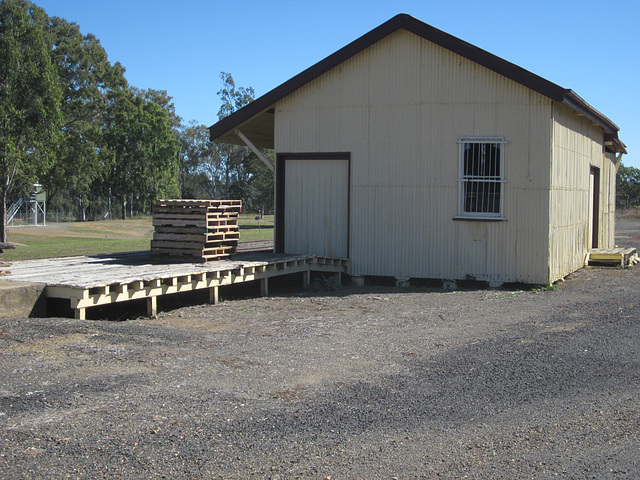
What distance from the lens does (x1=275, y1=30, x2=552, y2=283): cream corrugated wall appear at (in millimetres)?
14516

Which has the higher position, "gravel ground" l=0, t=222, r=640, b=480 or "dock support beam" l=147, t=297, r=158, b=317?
"dock support beam" l=147, t=297, r=158, b=317

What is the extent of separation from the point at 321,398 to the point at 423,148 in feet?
31.3

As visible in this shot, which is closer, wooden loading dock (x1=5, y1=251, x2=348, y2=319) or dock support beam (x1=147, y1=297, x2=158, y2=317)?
wooden loading dock (x1=5, y1=251, x2=348, y2=319)

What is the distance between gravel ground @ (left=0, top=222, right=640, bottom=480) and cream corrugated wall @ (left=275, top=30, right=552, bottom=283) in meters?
3.71

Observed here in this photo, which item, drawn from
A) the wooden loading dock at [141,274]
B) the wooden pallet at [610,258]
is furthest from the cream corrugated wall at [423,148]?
the wooden pallet at [610,258]

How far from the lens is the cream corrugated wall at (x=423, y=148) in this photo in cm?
1452

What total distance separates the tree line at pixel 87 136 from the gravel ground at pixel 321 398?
Answer: 2405 cm

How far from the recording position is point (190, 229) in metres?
13.4

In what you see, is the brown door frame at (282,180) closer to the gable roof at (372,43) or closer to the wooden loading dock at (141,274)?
the wooden loading dock at (141,274)

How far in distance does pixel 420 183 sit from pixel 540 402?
9.14 meters

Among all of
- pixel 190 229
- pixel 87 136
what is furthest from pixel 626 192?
pixel 190 229

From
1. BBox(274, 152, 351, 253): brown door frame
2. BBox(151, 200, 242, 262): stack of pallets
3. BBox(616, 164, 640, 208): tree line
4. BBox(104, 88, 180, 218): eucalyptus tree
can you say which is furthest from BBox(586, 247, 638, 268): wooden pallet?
BBox(616, 164, 640, 208): tree line

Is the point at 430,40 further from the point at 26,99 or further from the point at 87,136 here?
the point at 87,136

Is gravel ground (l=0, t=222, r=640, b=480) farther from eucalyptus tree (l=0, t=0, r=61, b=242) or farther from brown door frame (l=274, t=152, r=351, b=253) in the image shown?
eucalyptus tree (l=0, t=0, r=61, b=242)
